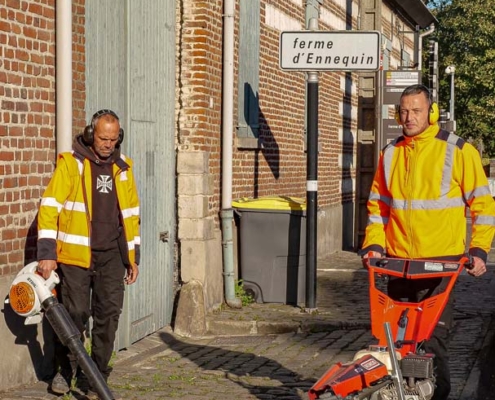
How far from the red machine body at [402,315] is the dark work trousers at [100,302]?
2292 mm

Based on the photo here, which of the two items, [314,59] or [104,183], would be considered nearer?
[104,183]

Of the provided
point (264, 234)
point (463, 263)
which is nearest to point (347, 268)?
point (264, 234)

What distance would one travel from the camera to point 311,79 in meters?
12.8

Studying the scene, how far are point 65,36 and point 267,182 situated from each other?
23.1 ft

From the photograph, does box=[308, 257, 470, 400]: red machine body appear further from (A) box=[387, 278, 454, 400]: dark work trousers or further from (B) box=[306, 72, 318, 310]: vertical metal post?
(B) box=[306, 72, 318, 310]: vertical metal post

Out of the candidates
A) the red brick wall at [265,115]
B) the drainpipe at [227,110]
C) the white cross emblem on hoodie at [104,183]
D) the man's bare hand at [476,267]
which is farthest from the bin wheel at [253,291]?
the man's bare hand at [476,267]

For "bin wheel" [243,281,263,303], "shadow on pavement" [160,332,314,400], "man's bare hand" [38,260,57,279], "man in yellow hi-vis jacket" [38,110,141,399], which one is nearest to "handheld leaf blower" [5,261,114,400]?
"man's bare hand" [38,260,57,279]

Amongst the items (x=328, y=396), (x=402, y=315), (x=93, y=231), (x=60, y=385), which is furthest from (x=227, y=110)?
(x=328, y=396)

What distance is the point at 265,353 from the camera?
1069 cm

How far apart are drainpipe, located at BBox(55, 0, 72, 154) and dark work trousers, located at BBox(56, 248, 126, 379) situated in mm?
1166

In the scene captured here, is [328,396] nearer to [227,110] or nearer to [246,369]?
[246,369]

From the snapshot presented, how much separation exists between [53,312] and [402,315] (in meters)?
2.39

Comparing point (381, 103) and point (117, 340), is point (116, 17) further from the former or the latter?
point (381, 103)

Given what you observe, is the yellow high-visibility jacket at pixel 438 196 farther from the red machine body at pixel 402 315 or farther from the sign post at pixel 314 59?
the sign post at pixel 314 59
